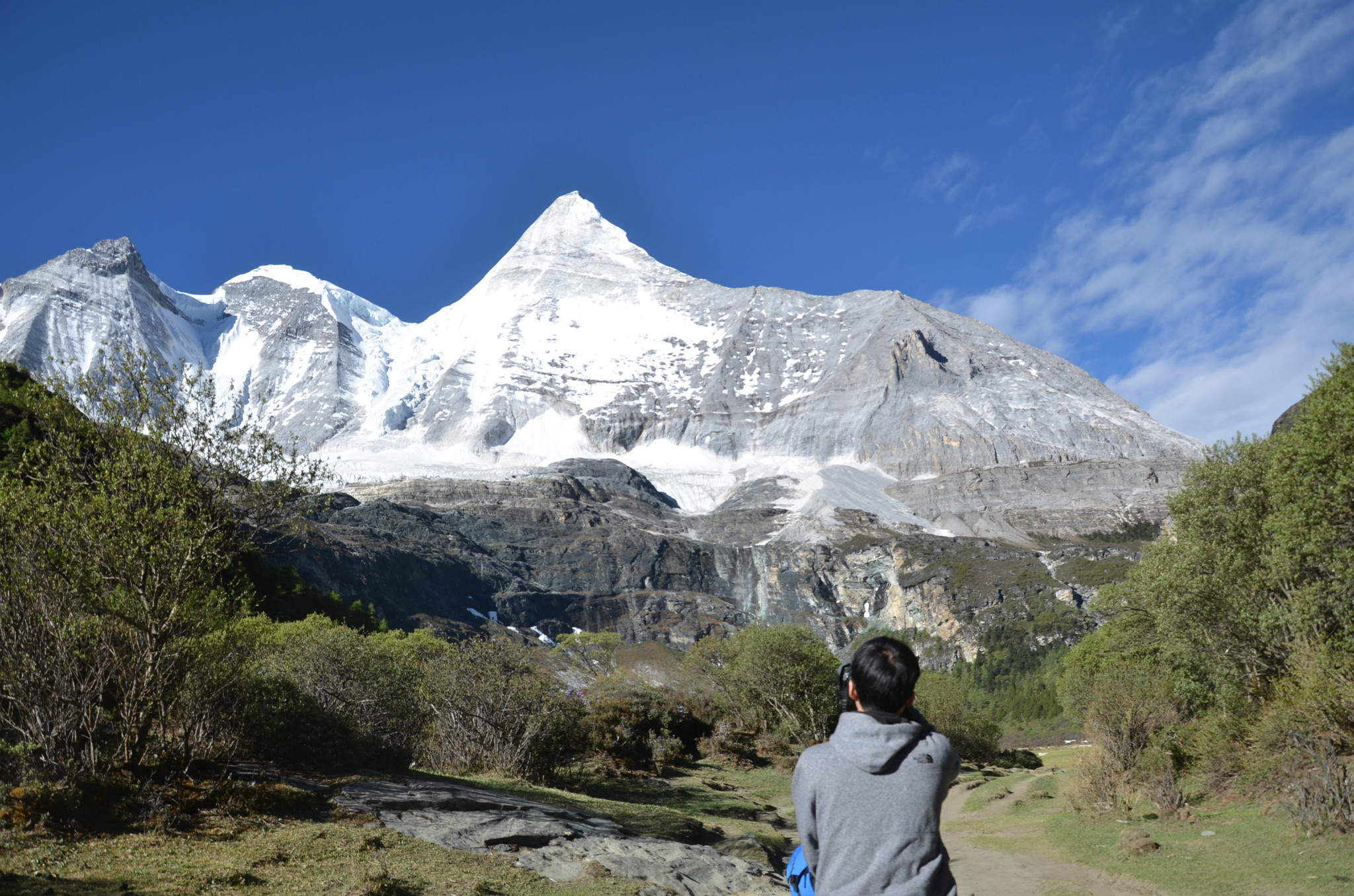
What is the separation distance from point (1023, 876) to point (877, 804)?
1601cm

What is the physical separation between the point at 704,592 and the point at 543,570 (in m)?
30.3

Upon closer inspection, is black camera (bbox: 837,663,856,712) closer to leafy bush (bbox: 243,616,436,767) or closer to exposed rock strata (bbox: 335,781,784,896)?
exposed rock strata (bbox: 335,781,784,896)

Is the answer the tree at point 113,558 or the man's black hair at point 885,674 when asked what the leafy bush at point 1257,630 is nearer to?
the man's black hair at point 885,674

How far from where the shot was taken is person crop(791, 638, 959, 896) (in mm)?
3393

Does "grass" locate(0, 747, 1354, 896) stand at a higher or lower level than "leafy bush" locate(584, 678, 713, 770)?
higher

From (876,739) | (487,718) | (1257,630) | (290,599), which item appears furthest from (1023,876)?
(290,599)

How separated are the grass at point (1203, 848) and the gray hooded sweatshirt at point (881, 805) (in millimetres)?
12322

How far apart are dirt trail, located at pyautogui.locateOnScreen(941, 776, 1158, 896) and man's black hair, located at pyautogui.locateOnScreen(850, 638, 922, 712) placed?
12552mm

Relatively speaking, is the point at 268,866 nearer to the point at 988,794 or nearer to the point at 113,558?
the point at 113,558

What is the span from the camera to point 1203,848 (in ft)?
50.4

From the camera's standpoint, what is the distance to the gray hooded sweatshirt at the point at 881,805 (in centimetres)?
339

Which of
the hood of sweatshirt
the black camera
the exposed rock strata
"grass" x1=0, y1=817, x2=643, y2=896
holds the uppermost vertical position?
the black camera

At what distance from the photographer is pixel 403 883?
10172 millimetres

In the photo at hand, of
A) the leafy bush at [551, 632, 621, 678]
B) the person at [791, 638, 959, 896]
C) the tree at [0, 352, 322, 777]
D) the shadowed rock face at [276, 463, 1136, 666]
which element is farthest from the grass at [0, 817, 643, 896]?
the shadowed rock face at [276, 463, 1136, 666]
